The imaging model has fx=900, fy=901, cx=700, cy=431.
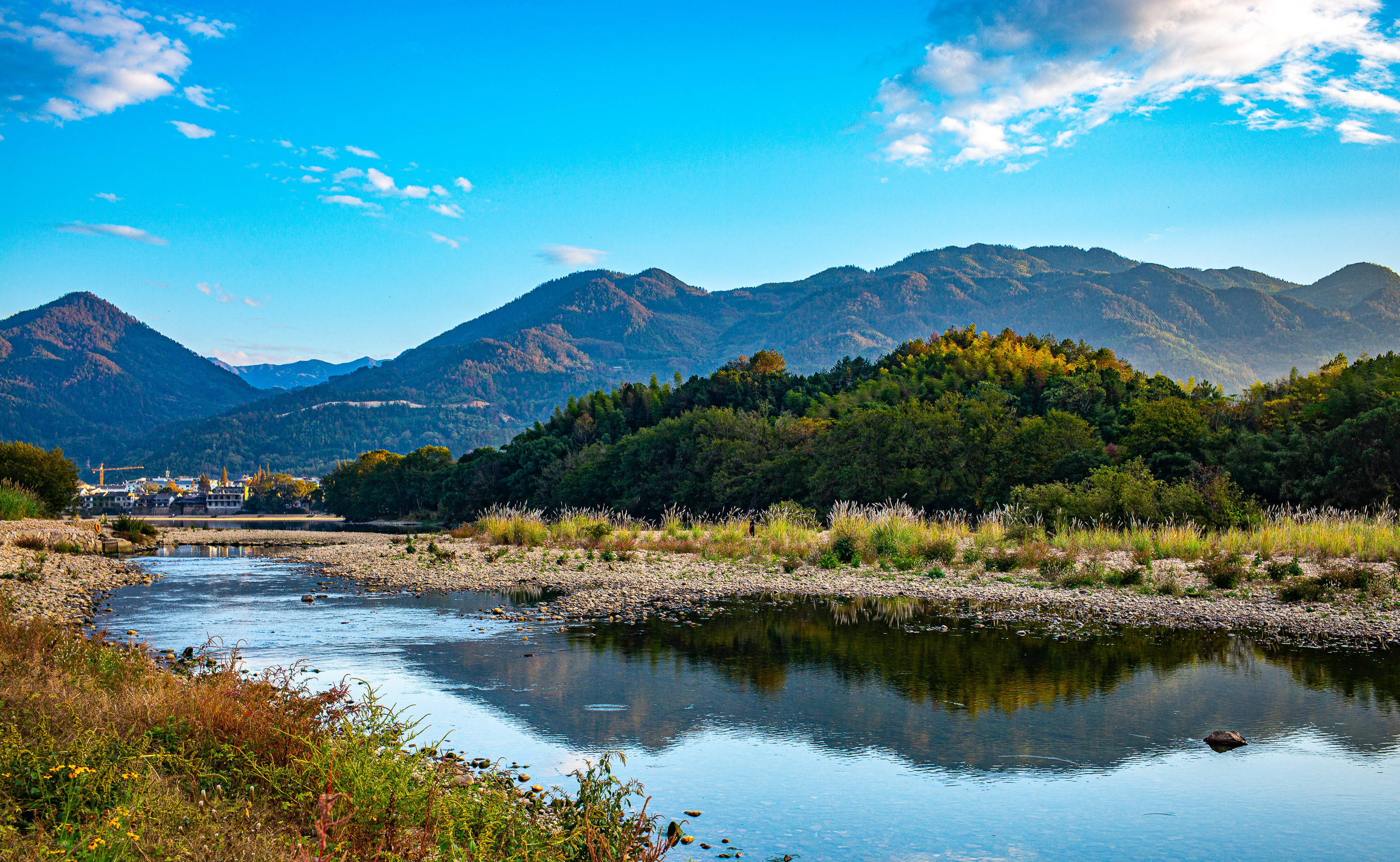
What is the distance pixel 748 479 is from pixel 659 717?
1624 inches

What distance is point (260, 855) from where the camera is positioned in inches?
184

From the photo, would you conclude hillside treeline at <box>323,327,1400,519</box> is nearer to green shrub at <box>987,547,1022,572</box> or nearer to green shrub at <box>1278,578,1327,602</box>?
green shrub at <box>987,547,1022,572</box>

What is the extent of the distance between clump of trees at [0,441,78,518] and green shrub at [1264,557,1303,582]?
50447 mm

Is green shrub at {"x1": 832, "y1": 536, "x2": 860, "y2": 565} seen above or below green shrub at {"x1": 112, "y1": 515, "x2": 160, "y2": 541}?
above

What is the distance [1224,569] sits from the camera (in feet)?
63.4

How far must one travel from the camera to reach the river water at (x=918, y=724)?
6898mm

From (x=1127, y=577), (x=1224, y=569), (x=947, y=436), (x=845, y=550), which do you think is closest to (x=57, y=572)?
(x=845, y=550)

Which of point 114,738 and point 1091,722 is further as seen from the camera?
point 1091,722

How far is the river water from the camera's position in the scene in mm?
6898

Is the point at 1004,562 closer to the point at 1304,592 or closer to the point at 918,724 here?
the point at 1304,592

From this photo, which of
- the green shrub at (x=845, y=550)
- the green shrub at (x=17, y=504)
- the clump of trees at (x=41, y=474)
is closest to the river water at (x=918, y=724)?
the green shrub at (x=845, y=550)

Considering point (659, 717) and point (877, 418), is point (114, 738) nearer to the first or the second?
point (659, 717)

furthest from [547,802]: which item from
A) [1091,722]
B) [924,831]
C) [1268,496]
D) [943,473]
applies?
[943,473]

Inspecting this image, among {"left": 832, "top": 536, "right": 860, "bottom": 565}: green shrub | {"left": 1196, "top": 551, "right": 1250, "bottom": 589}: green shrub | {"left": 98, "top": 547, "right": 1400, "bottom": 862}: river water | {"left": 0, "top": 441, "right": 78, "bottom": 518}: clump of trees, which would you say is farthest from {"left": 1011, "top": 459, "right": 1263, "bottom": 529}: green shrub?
{"left": 0, "top": 441, "right": 78, "bottom": 518}: clump of trees
